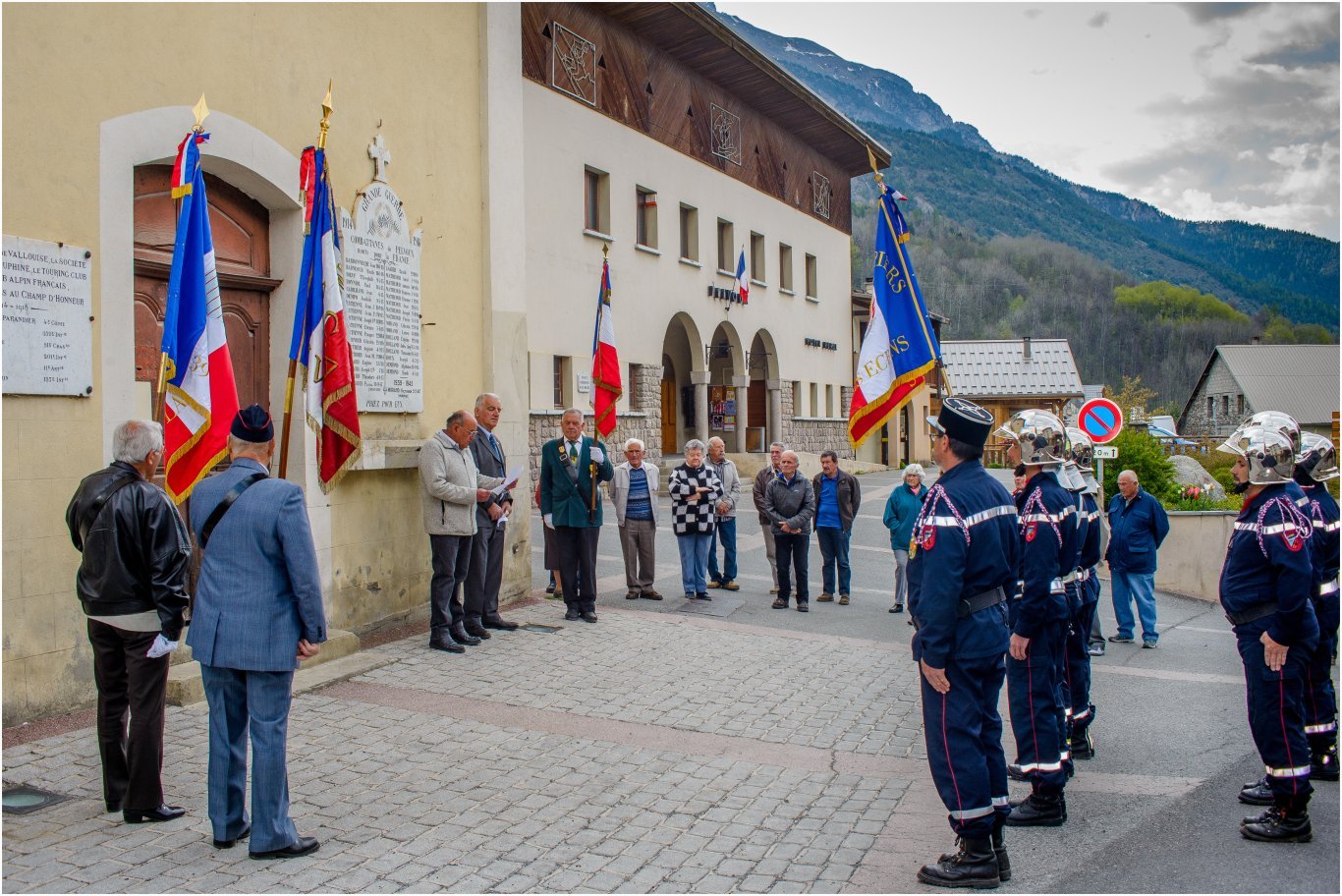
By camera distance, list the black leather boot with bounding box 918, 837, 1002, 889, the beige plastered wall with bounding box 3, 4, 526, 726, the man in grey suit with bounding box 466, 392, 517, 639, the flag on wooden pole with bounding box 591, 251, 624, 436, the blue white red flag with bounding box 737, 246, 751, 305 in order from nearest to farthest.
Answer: the black leather boot with bounding box 918, 837, 1002, 889 < the beige plastered wall with bounding box 3, 4, 526, 726 < the man in grey suit with bounding box 466, 392, 517, 639 < the flag on wooden pole with bounding box 591, 251, 624, 436 < the blue white red flag with bounding box 737, 246, 751, 305

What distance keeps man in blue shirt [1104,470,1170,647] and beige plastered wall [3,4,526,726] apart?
22.0ft

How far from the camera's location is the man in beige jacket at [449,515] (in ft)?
28.9

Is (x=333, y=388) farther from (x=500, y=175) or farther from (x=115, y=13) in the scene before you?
(x=500, y=175)

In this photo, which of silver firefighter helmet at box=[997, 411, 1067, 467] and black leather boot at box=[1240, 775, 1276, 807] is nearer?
black leather boot at box=[1240, 775, 1276, 807]

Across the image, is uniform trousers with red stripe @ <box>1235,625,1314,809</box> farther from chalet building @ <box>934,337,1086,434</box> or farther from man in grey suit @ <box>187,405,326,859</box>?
chalet building @ <box>934,337,1086,434</box>

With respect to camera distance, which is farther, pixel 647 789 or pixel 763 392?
pixel 763 392

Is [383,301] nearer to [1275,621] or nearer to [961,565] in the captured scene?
[961,565]

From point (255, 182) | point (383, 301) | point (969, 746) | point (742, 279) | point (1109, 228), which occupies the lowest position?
point (969, 746)

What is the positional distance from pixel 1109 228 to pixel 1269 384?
10942 cm

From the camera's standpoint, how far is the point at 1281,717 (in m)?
5.22

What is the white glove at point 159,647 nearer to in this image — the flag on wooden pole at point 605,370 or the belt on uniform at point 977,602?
the belt on uniform at point 977,602

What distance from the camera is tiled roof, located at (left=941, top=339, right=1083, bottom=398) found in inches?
2378

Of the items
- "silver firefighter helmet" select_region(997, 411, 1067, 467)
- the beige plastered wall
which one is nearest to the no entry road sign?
the beige plastered wall

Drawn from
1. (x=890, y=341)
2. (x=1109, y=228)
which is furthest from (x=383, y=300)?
(x=1109, y=228)
